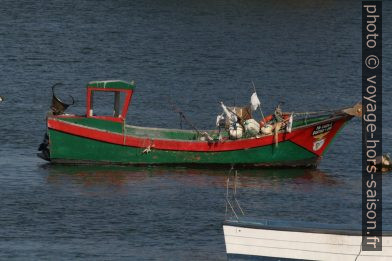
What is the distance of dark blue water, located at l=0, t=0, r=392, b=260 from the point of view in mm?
43750

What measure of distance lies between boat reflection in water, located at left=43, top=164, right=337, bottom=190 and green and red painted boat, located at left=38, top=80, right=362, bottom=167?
24cm

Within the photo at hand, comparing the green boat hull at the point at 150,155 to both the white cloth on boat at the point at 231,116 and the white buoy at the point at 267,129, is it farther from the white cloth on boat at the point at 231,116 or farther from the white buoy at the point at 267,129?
the white cloth on boat at the point at 231,116

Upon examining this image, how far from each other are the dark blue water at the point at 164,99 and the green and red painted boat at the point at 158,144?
46 centimetres

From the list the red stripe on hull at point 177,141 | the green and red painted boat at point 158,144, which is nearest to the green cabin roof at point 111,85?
the green and red painted boat at point 158,144

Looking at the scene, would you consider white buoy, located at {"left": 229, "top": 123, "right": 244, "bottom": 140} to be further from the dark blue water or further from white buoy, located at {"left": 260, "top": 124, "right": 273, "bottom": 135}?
the dark blue water

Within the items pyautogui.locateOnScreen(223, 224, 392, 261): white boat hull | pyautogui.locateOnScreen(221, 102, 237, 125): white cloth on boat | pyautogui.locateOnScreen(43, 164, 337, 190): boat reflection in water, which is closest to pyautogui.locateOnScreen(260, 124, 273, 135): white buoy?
pyautogui.locateOnScreen(221, 102, 237, 125): white cloth on boat

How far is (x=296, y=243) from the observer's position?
37906 mm

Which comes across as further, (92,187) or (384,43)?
(384,43)

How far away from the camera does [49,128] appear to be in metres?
50.4

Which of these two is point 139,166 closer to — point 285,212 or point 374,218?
point 285,212

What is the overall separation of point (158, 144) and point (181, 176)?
4.39ft

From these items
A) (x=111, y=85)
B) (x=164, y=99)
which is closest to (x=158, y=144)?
(x=111, y=85)

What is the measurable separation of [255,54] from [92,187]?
34.5 m

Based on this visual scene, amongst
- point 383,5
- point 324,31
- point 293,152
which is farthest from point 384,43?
point 293,152
